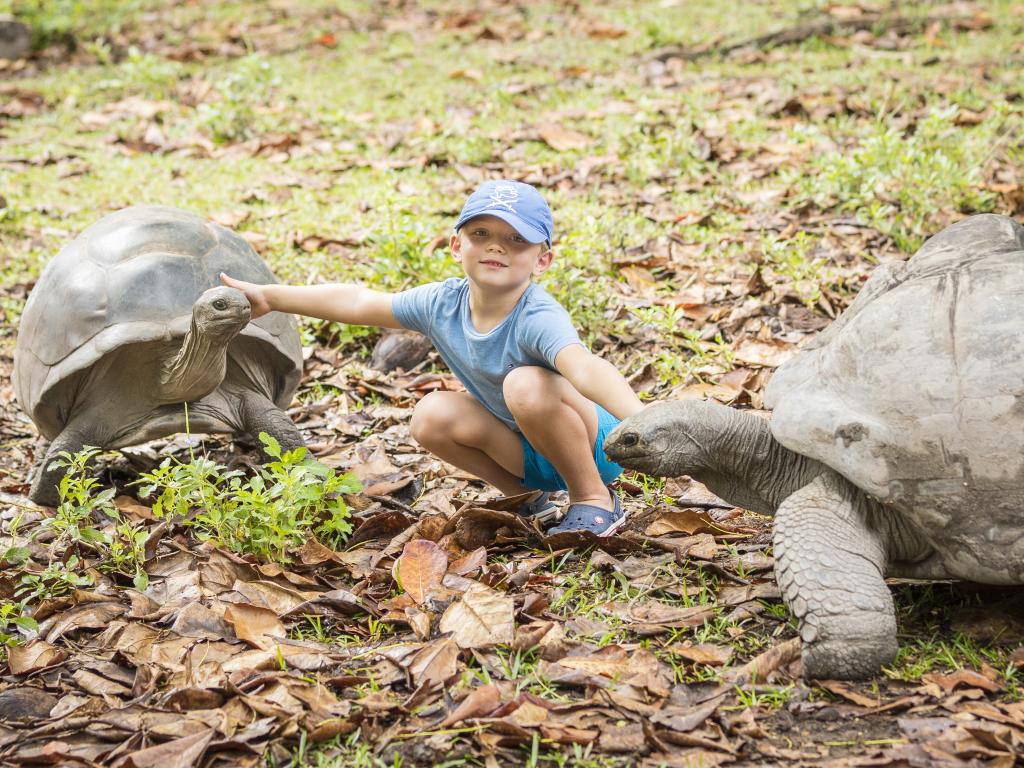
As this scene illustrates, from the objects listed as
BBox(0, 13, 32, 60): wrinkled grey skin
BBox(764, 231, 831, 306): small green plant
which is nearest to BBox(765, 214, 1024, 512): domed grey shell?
BBox(764, 231, 831, 306): small green plant

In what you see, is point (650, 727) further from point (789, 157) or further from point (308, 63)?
point (308, 63)

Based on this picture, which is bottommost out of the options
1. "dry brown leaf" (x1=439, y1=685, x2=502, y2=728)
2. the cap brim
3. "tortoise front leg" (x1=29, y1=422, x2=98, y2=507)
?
"tortoise front leg" (x1=29, y1=422, x2=98, y2=507)

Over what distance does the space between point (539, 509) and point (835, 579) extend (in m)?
1.26

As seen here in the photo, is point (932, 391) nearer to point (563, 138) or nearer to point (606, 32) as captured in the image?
point (563, 138)

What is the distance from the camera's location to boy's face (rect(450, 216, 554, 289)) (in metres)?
3.17

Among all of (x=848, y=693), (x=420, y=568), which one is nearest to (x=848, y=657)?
(x=848, y=693)

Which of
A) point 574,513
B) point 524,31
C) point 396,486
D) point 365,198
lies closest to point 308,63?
point 524,31

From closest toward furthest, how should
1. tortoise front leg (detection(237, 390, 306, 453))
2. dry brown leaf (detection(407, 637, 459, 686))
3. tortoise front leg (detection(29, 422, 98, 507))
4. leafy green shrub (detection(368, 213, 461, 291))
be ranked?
dry brown leaf (detection(407, 637, 459, 686)) < tortoise front leg (detection(29, 422, 98, 507)) < tortoise front leg (detection(237, 390, 306, 453)) < leafy green shrub (detection(368, 213, 461, 291))

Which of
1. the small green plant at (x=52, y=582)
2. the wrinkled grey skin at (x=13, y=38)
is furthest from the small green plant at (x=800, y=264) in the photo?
the wrinkled grey skin at (x=13, y=38)

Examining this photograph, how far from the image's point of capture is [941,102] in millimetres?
7133

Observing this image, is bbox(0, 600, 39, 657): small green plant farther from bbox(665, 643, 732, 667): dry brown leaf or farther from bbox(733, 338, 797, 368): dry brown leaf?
bbox(733, 338, 797, 368): dry brown leaf

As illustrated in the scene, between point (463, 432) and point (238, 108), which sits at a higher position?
point (238, 108)

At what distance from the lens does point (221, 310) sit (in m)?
3.53

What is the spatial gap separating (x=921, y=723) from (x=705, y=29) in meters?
8.41
